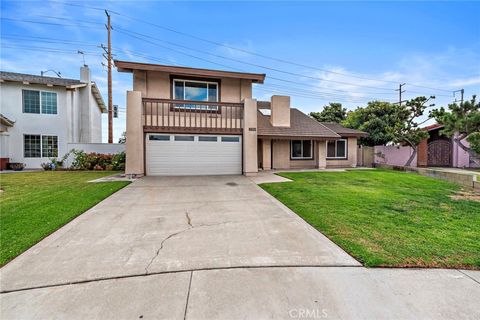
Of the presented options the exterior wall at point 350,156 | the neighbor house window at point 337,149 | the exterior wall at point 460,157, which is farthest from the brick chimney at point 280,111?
the exterior wall at point 460,157

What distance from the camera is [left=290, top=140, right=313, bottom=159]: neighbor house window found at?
15.5 metres

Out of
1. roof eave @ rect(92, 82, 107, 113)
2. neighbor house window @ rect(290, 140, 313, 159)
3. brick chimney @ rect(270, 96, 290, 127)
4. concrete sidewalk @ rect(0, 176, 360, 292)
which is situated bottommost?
concrete sidewalk @ rect(0, 176, 360, 292)

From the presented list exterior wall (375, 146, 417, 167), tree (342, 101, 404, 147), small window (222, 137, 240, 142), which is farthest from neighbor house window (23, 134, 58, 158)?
exterior wall (375, 146, 417, 167)

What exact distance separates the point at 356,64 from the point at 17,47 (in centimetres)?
2612

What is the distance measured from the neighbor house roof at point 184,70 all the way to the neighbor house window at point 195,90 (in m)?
0.85

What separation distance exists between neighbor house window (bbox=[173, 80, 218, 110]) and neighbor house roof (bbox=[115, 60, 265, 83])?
2.78 feet

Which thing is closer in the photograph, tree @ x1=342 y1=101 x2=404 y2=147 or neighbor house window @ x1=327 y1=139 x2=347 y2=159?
neighbor house window @ x1=327 y1=139 x2=347 y2=159

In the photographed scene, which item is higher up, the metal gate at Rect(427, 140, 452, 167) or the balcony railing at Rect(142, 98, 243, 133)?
the balcony railing at Rect(142, 98, 243, 133)

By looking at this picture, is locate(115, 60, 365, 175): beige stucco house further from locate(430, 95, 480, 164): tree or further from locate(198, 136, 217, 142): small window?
locate(430, 95, 480, 164): tree

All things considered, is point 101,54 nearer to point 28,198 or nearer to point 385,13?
point 28,198

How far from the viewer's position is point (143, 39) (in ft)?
58.7

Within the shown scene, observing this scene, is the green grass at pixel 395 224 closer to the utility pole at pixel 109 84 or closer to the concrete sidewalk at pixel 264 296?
the concrete sidewalk at pixel 264 296

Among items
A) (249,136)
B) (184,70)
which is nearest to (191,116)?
(184,70)

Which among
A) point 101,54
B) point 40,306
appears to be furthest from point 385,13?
point 101,54
